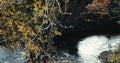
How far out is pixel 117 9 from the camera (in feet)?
65.0

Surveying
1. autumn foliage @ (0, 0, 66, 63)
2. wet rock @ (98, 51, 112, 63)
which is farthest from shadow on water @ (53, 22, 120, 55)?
autumn foliage @ (0, 0, 66, 63)

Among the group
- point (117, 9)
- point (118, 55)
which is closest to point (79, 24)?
point (117, 9)

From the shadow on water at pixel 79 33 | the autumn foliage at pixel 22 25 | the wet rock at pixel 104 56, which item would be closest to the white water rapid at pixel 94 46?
the wet rock at pixel 104 56

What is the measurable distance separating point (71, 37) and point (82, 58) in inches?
136

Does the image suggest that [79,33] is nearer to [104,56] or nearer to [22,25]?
[104,56]

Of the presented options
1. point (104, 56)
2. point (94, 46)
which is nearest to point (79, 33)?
point (94, 46)

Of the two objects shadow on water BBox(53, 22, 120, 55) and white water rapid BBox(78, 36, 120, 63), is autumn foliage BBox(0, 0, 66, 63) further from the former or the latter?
shadow on water BBox(53, 22, 120, 55)

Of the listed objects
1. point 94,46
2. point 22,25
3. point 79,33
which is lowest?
point 94,46

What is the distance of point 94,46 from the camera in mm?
16156

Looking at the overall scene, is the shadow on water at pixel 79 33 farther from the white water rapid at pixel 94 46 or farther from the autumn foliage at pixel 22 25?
the autumn foliage at pixel 22 25

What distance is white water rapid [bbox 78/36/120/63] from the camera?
46.9 ft

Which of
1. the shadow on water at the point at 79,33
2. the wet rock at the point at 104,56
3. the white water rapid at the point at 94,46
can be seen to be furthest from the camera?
the shadow on water at the point at 79,33

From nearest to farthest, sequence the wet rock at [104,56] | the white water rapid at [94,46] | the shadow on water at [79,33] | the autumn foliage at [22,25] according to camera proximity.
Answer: the autumn foliage at [22,25]
the wet rock at [104,56]
the white water rapid at [94,46]
the shadow on water at [79,33]

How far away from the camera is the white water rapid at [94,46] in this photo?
14284mm
